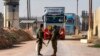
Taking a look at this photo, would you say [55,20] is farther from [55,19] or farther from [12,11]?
[12,11]

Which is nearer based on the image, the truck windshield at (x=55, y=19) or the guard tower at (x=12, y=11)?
the truck windshield at (x=55, y=19)

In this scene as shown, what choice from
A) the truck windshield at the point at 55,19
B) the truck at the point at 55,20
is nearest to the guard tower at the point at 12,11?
the truck at the point at 55,20

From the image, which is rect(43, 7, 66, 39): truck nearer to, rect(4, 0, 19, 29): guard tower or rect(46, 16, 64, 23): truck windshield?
rect(46, 16, 64, 23): truck windshield

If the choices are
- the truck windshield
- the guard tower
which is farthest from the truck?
the guard tower

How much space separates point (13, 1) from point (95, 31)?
23237mm

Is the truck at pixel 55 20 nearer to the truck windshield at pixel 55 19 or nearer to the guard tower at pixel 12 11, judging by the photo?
the truck windshield at pixel 55 19

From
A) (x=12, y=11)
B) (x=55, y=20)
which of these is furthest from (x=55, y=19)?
(x=12, y=11)

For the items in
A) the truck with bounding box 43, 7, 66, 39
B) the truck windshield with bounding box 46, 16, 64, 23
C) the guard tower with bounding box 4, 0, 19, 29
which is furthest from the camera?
the guard tower with bounding box 4, 0, 19, 29

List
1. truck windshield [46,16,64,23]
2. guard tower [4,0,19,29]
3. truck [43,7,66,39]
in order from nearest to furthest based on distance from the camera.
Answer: truck [43,7,66,39] < truck windshield [46,16,64,23] < guard tower [4,0,19,29]

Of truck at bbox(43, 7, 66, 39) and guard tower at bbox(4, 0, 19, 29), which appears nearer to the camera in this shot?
truck at bbox(43, 7, 66, 39)

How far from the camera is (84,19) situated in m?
131

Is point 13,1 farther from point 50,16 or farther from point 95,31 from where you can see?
point 95,31

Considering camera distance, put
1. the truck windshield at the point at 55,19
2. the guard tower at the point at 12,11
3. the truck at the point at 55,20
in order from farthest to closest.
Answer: the guard tower at the point at 12,11 < the truck windshield at the point at 55,19 < the truck at the point at 55,20

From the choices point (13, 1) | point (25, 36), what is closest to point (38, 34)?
point (25, 36)
